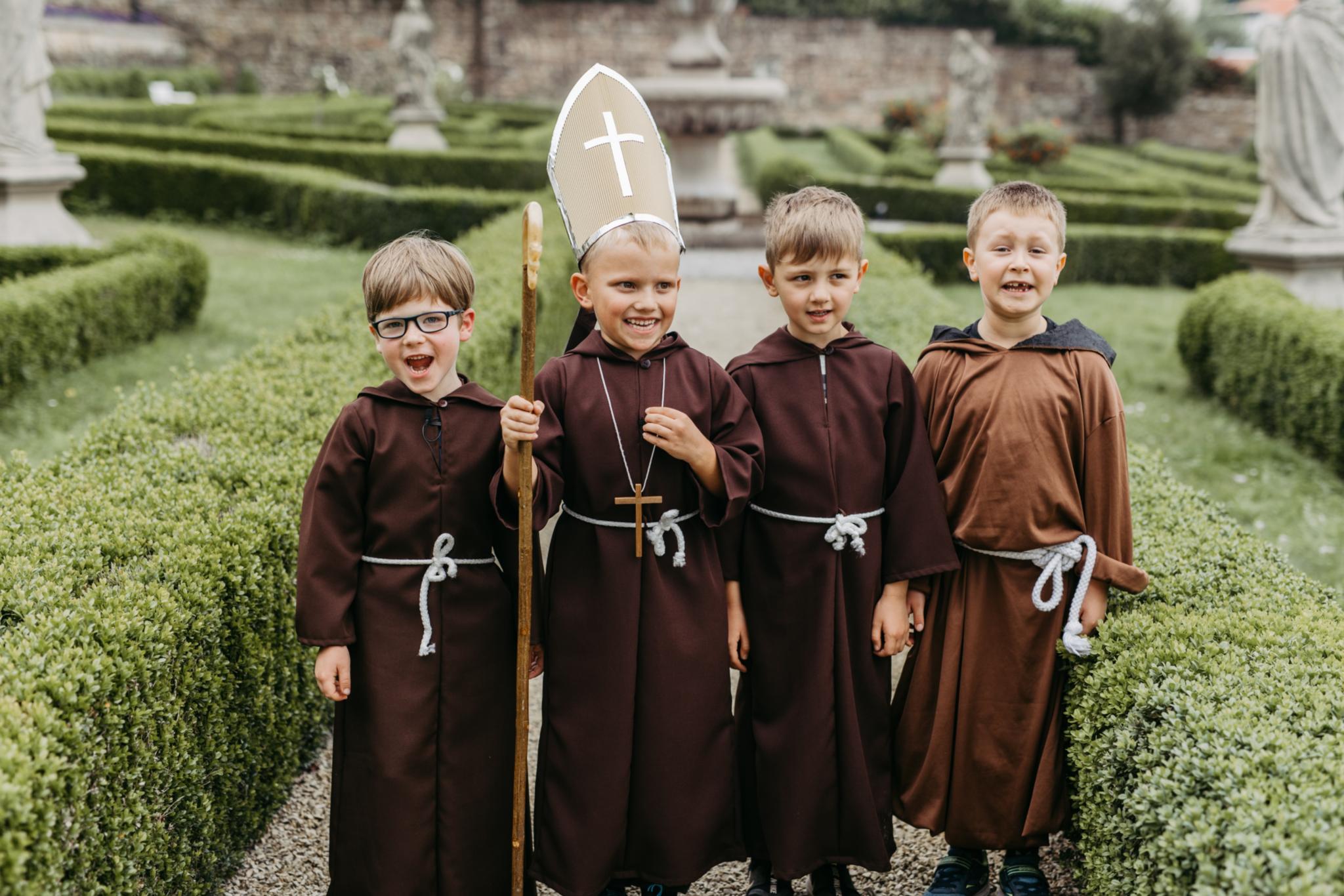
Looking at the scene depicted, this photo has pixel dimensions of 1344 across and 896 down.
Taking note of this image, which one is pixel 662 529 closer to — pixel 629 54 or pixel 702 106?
pixel 702 106

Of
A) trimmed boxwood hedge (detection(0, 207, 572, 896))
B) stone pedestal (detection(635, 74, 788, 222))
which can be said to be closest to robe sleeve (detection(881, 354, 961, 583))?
trimmed boxwood hedge (detection(0, 207, 572, 896))

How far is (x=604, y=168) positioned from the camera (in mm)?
2385

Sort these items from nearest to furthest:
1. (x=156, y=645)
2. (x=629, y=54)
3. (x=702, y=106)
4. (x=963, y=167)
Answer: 1. (x=156, y=645)
2. (x=702, y=106)
3. (x=963, y=167)
4. (x=629, y=54)

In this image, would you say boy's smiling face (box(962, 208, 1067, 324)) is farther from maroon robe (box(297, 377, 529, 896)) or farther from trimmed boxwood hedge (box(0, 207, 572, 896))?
trimmed boxwood hedge (box(0, 207, 572, 896))

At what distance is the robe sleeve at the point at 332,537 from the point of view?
7.51 feet

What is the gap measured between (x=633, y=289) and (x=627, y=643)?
0.78 metres

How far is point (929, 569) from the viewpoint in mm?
2510

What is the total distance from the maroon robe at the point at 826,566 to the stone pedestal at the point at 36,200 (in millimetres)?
8270

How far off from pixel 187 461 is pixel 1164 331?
882cm

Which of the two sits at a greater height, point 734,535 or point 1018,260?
point 1018,260

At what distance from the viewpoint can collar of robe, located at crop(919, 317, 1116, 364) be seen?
2.55 metres

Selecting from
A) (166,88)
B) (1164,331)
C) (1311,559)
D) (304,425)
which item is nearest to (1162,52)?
(1164,331)

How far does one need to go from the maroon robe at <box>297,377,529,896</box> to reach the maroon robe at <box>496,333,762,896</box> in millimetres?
149

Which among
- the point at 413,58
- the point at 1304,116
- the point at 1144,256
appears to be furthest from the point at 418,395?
the point at 413,58
